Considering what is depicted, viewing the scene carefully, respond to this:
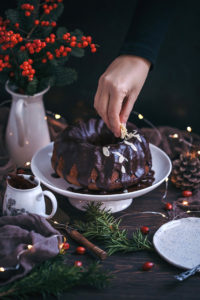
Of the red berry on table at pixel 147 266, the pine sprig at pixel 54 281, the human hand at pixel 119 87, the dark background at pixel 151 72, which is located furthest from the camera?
the dark background at pixel 151 72

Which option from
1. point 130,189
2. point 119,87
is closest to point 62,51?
point 119,87

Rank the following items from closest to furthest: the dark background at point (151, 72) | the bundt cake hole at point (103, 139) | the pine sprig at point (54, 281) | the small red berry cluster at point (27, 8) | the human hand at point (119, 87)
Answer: the pine sprig at point (54, 281) → the human hand at point (119, 87) → the small red berry cluster at point (27, 8) → the bundt cake hole at point (103, 139) → the dark background at point (151, 72)

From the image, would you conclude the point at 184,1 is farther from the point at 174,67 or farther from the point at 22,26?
the point at 22,26

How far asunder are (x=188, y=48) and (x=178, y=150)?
0.44 meters

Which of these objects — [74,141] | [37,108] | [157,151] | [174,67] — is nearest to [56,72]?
[37,108]

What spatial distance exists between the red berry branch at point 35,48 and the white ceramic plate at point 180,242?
61cm

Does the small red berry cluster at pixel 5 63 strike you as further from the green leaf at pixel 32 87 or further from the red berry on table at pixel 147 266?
the red berry on table at pixel 147 266

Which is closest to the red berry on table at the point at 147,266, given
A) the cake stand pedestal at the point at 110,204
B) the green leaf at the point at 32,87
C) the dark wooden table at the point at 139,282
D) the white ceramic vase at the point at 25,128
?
the dark wooden table at the point at 139,282

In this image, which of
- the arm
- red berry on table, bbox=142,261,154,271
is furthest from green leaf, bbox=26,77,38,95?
red berry on table, bbox=142,261,154,271

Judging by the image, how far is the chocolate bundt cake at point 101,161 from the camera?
4.25ft

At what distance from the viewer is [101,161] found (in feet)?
4.24

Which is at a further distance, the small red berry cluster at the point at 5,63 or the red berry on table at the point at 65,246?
the small red berry cluster at the point at 5,63

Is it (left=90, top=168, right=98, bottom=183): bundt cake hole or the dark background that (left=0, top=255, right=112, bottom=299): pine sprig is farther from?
the dark background

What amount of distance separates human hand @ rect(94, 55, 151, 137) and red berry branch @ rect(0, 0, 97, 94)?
0.48 ft
